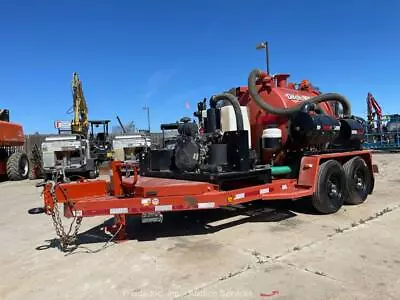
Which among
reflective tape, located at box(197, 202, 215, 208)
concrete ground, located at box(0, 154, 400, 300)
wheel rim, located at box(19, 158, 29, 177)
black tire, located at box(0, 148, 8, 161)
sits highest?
black tire, located at box(0, 148, 8, 161)

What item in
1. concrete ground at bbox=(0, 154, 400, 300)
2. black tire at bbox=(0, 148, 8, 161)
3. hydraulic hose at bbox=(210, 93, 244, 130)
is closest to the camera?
concrete ground at bbox=(0, 154, 400, 300)

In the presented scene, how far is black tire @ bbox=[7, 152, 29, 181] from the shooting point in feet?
63.3

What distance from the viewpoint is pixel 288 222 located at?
727 centimetres

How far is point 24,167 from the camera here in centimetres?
2036

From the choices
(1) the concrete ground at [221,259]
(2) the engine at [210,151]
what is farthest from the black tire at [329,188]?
(2) the engine at [210,151]

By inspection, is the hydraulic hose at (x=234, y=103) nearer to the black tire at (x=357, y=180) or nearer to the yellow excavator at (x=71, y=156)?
the black tire at (x=357, y=180)

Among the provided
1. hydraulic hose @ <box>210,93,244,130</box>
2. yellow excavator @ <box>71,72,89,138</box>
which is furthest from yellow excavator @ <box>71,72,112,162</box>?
hydraulic hose @ <box>210,93,244,130</box>

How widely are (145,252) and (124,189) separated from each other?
54.1 inches

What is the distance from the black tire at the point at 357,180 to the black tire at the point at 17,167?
50.4ft

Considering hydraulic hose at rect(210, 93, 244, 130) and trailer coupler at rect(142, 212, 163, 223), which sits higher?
hydraulic hose at rect(210, 93, 244, 130)

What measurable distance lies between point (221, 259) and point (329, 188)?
11.3ft

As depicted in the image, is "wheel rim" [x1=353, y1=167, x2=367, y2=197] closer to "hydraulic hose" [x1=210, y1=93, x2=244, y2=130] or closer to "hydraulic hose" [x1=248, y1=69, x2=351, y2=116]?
"hydraulic hose" [x1=248, y1=69, x2=351, y2=116]

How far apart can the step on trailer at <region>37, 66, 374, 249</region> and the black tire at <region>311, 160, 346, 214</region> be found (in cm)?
2

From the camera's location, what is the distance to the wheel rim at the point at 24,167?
19919 mm
